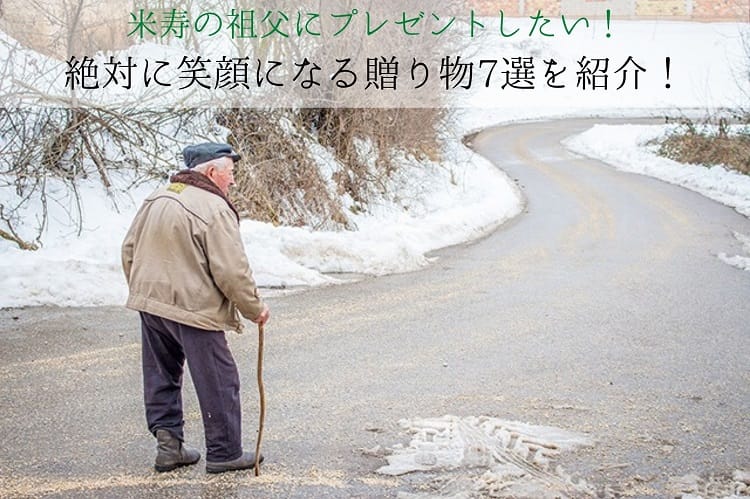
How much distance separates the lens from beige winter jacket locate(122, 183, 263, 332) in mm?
4449

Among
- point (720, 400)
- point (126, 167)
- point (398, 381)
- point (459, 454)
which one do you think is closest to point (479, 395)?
point (398, 381)

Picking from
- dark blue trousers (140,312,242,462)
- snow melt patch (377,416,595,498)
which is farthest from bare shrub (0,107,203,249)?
snow melt patch (377,416,595,498)

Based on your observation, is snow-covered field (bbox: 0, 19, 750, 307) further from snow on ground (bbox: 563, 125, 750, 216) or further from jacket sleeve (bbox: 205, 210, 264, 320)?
jacket sleeve (bbox: 205, 210, 264, 320)

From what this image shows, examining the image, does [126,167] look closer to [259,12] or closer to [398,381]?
[259,12]

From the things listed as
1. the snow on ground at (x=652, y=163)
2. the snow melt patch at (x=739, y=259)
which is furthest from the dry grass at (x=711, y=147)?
the snow melt patch at (x=739, y=259)

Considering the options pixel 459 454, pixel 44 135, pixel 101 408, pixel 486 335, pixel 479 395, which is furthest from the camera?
pixel 44 135

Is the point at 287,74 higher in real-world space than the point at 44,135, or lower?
higher

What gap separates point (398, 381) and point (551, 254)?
23.8 ft

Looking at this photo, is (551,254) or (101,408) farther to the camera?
(551,254)

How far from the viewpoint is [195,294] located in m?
4.50

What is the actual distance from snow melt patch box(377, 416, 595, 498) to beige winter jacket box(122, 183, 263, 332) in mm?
1388

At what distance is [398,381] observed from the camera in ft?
21.9

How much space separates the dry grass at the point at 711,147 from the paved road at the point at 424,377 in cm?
1357

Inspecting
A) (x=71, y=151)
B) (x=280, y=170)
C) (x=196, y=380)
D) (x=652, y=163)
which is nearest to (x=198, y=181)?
(x=196, y=380)
